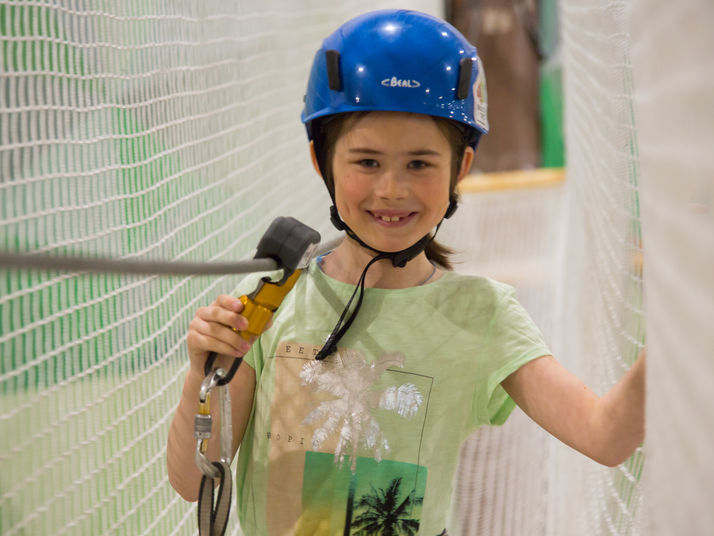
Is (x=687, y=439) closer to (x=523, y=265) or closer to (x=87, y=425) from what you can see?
(x=87, y=425)

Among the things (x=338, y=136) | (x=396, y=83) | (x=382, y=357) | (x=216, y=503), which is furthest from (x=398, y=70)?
(x=216, y=503)

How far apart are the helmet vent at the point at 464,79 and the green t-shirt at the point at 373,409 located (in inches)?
11.7

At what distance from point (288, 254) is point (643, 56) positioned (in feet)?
1.42

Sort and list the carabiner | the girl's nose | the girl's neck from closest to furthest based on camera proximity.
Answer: the carabiner
the girl's nose
the girl's neck

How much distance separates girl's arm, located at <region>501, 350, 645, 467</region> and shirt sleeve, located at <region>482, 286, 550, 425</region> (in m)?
0.01

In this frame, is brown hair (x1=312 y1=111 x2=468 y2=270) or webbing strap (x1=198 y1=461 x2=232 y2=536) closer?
webbing strap (x1=198 y1=461 x2=232 y2=536)

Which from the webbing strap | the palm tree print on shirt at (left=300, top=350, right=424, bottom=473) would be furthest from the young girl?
the webbing strap

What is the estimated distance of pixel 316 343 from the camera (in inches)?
42.7

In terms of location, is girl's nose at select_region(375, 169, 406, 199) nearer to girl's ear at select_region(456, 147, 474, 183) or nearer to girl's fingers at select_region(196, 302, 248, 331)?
girl's ear at select_region(456, 147, 474, 183)

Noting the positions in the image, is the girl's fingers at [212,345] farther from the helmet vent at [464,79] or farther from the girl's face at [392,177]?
the helmet vent at [464,79]

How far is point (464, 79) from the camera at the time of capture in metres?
1.11

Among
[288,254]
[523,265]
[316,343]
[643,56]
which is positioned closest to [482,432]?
[523,265]

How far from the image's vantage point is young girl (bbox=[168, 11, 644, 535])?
3.45 feet

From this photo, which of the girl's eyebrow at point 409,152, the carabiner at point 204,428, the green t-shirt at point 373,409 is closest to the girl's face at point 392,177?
the girl's eyebrow at point 409,152
